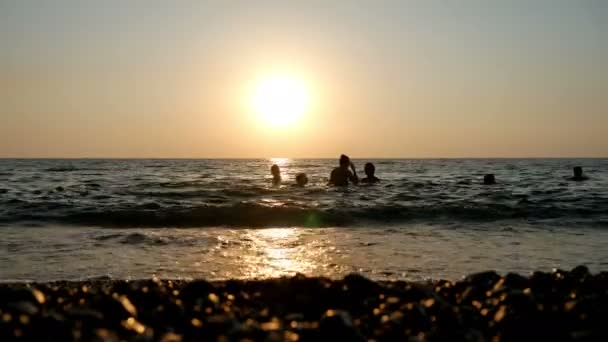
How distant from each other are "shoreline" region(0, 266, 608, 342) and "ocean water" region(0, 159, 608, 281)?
2.37m

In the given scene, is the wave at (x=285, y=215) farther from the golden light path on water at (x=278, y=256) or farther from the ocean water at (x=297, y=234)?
the golden light path on water at (x=278, y=256)

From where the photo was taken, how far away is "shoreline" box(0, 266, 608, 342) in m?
3.53

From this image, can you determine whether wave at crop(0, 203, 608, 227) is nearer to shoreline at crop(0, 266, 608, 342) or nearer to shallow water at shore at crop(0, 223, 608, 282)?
shallow water at shore at crop(0, 223, 608, 282)

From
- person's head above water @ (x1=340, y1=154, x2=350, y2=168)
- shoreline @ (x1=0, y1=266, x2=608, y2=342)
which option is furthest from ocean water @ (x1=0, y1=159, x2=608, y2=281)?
shoreline @ (x1=0, y1=266, x2=608, y2=342)

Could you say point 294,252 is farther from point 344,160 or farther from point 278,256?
point 344,160

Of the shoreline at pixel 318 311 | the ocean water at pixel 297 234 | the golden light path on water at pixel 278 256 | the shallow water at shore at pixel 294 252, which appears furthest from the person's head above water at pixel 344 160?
the shoreline at pixel 318 311

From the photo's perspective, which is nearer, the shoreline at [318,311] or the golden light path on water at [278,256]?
the shoreline at [318,311]

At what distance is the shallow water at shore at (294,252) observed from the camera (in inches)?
314

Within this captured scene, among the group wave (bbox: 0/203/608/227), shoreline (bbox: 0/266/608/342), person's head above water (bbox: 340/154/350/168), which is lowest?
wave (bbox: 0/203/608/227)

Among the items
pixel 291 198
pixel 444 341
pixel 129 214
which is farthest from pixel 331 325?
pixel 291 198

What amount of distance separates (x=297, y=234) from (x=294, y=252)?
2.69 m

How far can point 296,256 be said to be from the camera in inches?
368

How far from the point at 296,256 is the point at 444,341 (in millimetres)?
5833

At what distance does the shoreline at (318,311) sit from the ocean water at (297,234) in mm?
2370
